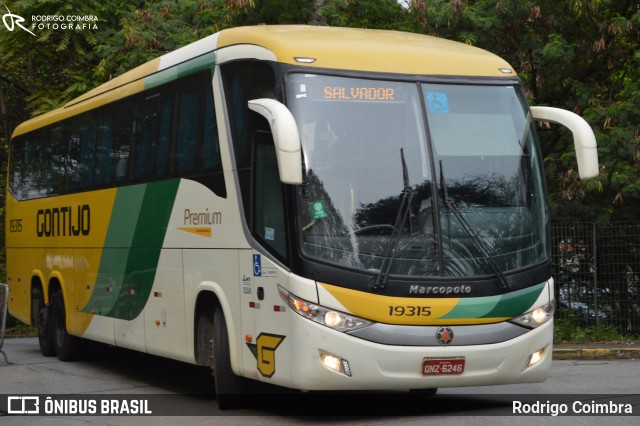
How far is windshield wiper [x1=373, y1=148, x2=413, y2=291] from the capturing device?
32.5 feet

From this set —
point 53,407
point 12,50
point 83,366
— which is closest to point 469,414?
point 53,407

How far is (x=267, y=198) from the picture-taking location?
10625 millimetres

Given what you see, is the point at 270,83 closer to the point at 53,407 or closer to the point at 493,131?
the point at 493,131

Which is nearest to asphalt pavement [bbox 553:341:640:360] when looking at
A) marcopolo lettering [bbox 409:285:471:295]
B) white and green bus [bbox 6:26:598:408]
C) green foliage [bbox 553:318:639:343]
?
green foliage [bbox 553:318:639:343]

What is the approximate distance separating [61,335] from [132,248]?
14.6 feet

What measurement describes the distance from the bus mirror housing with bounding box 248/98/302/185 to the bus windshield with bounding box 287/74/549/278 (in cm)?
43

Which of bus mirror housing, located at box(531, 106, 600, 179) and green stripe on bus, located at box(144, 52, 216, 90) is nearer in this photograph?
bus mirror housing, located at box(531, 106, 600, 179)

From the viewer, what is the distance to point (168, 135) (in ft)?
43.6

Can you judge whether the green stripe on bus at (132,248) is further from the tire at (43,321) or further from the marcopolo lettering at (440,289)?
the marcopolo lettering at (440,289)

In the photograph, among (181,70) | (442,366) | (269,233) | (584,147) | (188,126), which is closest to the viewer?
(442,366)

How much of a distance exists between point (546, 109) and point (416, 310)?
2971 millimetres

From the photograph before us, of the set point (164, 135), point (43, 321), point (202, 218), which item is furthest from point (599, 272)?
point (202, 218)

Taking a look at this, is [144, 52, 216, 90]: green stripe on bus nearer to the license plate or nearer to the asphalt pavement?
the license plate

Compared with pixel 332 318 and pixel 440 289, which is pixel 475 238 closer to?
pixel 440 289
